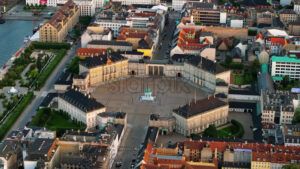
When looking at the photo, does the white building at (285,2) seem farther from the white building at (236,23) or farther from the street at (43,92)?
the street at (43,92)

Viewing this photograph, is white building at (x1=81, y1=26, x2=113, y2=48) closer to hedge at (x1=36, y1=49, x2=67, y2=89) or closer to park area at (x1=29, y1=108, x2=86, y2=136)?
hedge at (x1=36, y1=49, x2=67, y2=89)

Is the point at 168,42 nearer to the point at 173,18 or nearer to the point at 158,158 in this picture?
the point at 173,18

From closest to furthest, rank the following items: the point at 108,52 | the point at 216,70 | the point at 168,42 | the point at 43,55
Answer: the point at 216,70 → the point at 108,52 → the point at 43,55 → the point at 168,42

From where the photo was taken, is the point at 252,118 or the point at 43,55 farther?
the point at 43,55

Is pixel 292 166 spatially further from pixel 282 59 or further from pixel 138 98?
pixel 282 59

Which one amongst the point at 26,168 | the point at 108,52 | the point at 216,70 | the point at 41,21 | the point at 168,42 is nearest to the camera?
the point at 26,168

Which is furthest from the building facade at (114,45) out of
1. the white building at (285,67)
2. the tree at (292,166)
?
the tree at (292,166)

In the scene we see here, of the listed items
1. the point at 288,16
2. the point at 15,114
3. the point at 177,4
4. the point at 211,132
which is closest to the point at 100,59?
the point at 15,114

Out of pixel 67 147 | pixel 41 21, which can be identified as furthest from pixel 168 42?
pixel 67 147
